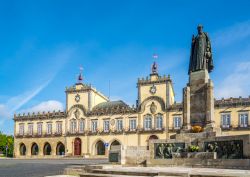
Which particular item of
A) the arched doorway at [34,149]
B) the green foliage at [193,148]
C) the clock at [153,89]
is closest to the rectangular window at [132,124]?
the clock at [153,89]

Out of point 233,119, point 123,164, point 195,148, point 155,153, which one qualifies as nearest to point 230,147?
point 195,148

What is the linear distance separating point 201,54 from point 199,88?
189cm

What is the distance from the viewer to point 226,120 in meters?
47.2

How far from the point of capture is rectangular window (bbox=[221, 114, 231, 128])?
4700cm

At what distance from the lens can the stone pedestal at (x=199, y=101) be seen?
16141mm

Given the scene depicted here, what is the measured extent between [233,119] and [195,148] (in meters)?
34.8

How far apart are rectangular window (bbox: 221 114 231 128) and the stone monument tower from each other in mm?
31373

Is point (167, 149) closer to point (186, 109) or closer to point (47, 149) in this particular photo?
point (186, 109)

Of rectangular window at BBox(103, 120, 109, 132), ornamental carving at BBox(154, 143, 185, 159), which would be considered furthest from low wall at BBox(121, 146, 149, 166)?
rectangular window at BBox(103, 120, 109, 132)

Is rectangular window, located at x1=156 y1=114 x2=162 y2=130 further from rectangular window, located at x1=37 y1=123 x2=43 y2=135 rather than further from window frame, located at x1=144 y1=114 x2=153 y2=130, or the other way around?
rectangular window, located at x1=37 y1=123 x2=43 y2=135

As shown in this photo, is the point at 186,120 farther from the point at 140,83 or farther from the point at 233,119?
the point at 140,83

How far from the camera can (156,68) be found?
54.8 meters

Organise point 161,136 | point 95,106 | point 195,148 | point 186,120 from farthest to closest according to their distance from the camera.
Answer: point 95,106 < point 161,136 < point 186,120 < point 195,148

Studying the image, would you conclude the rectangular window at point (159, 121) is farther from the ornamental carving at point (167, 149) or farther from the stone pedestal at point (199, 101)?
the ornamental carving at point (167, 149)
